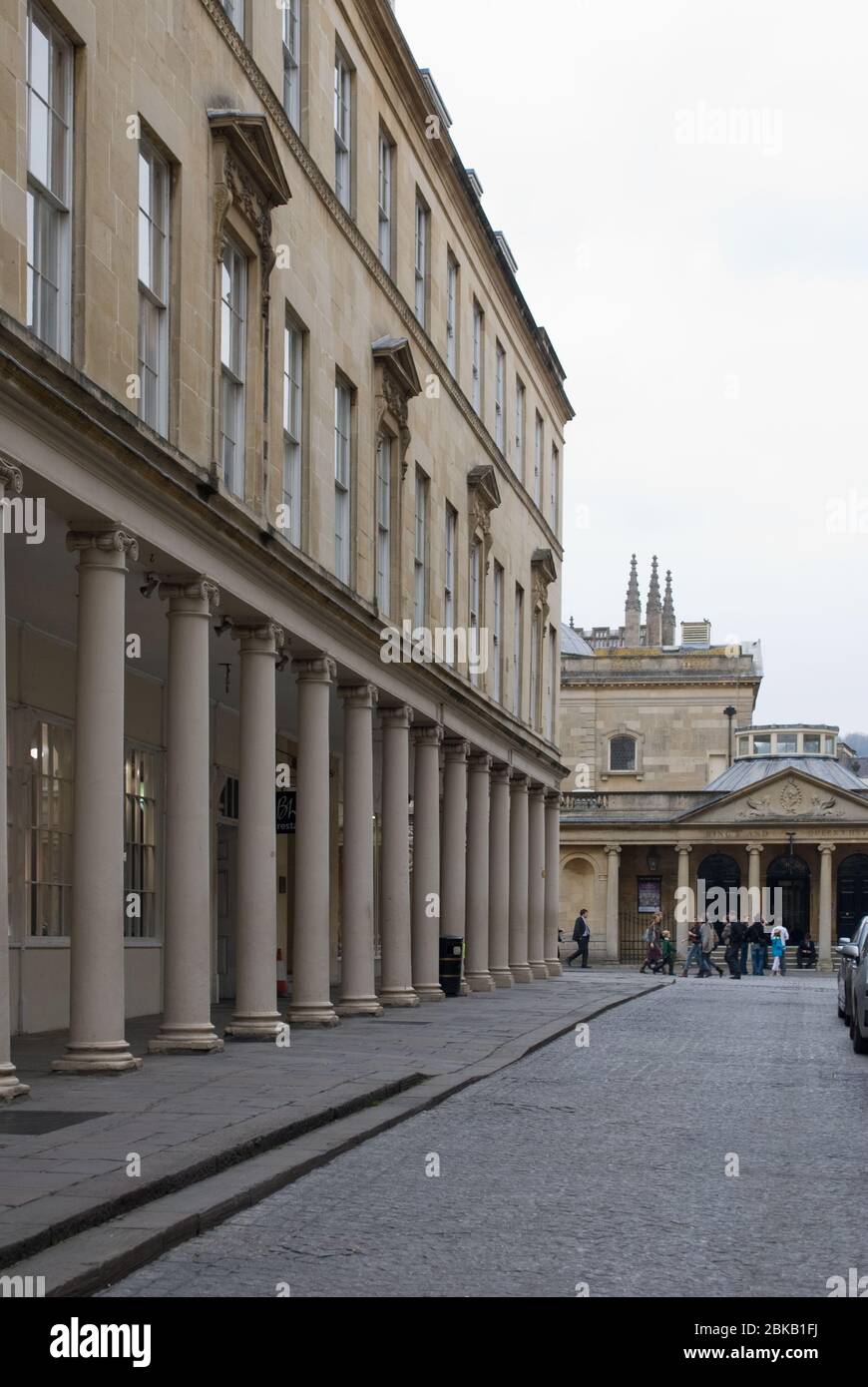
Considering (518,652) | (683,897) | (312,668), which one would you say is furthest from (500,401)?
(683,897)

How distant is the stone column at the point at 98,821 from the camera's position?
15.1m

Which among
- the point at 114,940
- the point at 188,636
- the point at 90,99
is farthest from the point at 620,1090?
the point at 90,99

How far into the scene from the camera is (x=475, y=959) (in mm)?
33531

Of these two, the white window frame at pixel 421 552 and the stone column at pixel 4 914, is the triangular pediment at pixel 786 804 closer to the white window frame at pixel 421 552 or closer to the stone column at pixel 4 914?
the white window frame at pixel 421 552

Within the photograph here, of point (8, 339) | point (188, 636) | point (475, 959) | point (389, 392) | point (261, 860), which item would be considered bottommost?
point (475, 959)

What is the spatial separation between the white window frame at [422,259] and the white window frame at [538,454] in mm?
12049

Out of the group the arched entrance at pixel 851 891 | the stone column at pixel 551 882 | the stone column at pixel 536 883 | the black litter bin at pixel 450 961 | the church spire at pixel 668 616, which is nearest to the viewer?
the black litter bin at pixel 450 961

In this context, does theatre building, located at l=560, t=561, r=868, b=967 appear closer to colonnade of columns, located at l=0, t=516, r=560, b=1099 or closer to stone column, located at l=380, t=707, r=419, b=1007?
colonnade of columns, located at l=0, t=516, r=560, b=1099

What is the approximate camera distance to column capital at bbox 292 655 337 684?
2211 centimetres

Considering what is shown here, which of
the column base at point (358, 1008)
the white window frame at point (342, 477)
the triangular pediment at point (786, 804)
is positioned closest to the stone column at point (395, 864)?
the column base at point (358, 1008)

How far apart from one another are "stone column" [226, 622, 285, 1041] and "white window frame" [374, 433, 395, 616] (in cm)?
609

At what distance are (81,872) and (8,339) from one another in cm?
450
